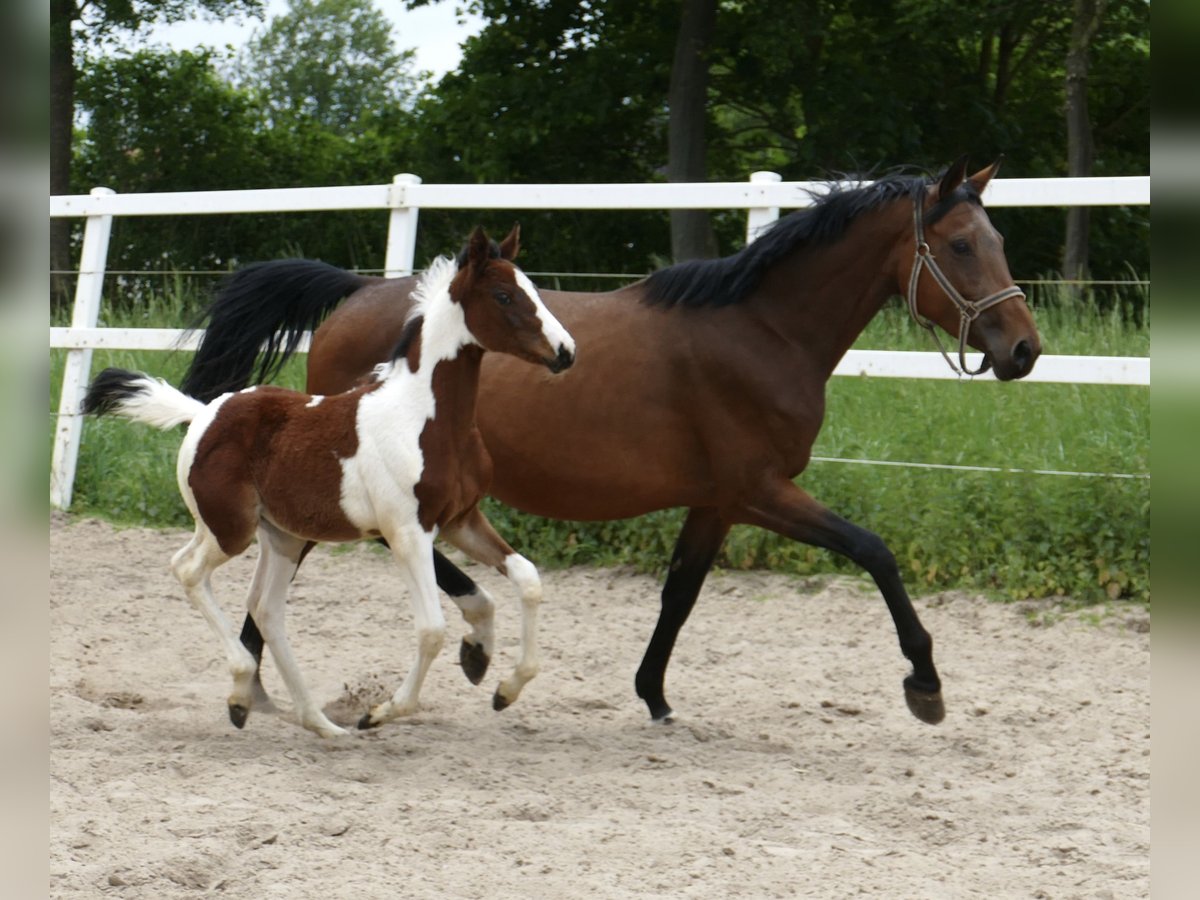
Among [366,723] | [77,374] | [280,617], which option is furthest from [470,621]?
[77,374]

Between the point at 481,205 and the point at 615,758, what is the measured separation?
382cm

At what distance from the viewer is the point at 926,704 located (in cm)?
413

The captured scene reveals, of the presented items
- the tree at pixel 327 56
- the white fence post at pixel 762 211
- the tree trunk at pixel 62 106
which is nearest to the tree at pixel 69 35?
the tree trunk at pixel 62 106

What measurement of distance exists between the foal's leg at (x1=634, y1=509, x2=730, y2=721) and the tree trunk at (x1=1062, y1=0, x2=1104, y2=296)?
817cm

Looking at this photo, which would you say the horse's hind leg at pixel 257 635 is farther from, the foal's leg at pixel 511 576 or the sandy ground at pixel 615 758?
the foal's leg at pixel 511 576

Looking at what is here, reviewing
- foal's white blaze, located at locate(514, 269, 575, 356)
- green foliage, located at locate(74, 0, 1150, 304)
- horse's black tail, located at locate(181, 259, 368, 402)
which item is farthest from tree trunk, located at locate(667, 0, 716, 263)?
foal's white blaze, located at locate(514, 269, 575, 356)

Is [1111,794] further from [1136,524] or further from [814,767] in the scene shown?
[1136,524]

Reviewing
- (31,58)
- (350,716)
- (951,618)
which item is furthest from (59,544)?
(31,58)

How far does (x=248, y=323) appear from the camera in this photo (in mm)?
5047

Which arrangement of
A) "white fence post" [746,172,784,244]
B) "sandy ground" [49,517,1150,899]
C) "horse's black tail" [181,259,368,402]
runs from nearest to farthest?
"sandy ground" [49,517,1150,899], "horse's black tail" [181,259,368,402], "white fence post" [746,172,784,244]

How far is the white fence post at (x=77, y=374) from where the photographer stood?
8.11 meters

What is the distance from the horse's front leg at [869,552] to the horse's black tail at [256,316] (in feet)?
5.97

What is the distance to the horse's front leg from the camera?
4109 millimetres

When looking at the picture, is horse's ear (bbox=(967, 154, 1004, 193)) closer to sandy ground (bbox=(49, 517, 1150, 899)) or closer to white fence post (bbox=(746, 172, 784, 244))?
sandy ground (bbox=(49, 517, 1150, 899))
